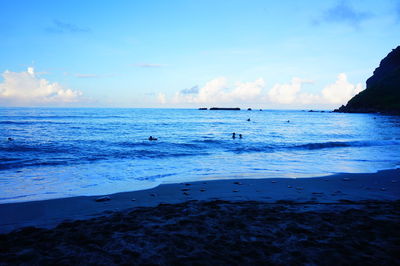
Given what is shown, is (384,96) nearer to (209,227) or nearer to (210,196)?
(210,196)

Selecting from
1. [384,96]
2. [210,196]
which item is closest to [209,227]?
[210,196]

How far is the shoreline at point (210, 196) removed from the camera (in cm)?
723

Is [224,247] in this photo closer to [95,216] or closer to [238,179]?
[95,216]

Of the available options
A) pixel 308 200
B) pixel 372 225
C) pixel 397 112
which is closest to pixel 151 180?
pixel 308 200

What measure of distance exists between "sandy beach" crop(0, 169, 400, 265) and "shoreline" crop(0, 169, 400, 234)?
3 cm

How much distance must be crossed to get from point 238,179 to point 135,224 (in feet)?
20.8

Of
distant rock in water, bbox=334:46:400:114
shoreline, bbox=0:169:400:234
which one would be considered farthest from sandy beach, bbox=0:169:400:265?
distant rock in water, bbox=334:46:400:114

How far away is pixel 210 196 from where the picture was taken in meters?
9.08

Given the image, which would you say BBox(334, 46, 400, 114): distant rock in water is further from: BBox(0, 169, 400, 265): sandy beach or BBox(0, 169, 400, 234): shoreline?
BBox(0, 169, 400, 265): sandy beach

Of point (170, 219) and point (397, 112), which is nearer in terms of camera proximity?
point (170, 219)

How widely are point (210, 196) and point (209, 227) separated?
2949mm

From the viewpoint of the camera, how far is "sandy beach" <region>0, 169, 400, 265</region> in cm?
479

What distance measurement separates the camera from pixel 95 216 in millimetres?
7070

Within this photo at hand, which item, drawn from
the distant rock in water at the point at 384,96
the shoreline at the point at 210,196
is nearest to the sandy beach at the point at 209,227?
the shoreline at the point at 210,196
